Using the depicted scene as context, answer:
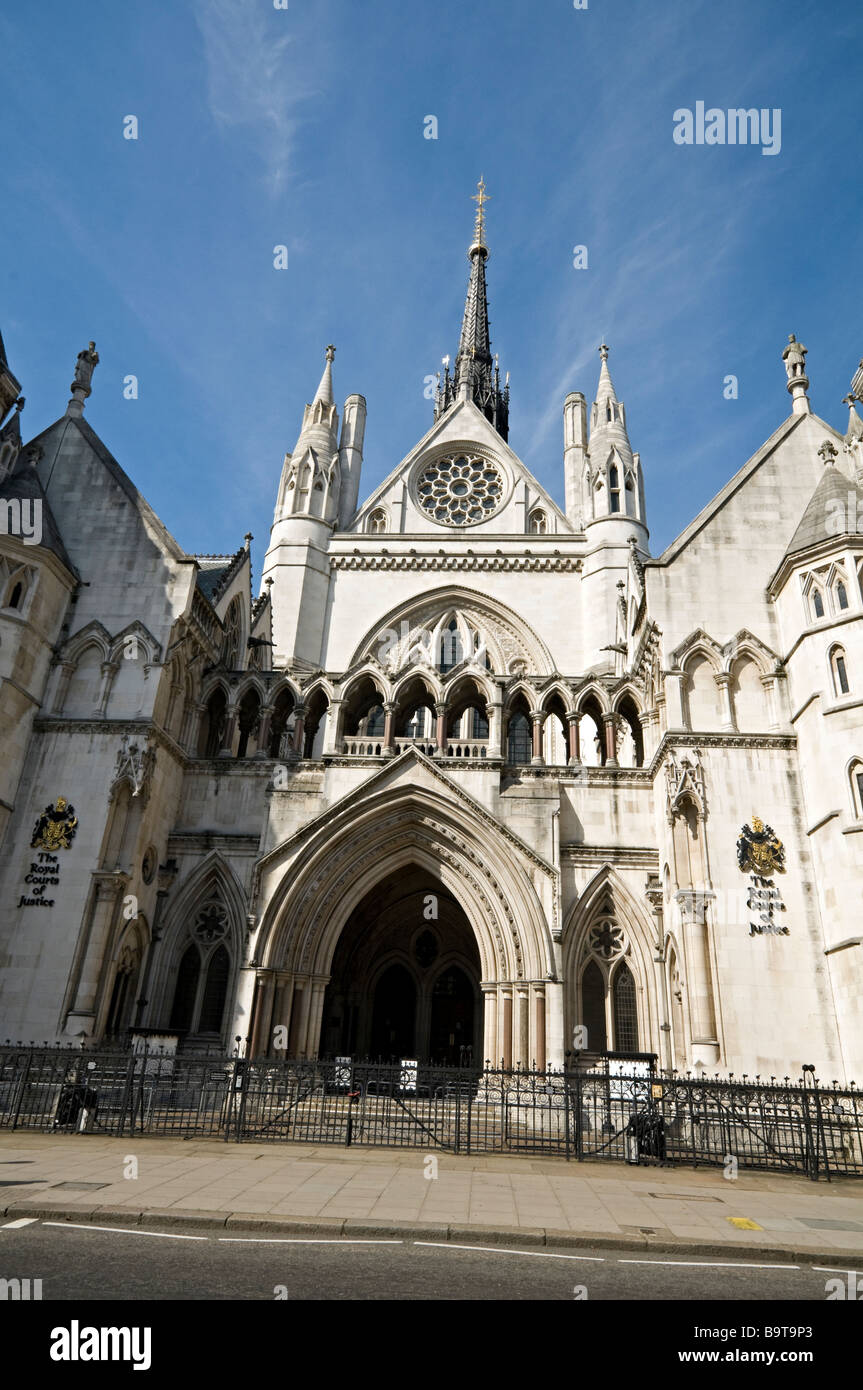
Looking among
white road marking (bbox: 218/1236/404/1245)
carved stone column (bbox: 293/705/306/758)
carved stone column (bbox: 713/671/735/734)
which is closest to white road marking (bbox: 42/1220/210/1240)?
white road marking (bbox: 218/1236/404/1245)

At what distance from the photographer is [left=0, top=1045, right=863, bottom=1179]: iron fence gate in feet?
43.9

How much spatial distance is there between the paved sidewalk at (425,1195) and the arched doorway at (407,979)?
478 inches

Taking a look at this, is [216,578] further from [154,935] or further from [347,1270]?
[347,1270]

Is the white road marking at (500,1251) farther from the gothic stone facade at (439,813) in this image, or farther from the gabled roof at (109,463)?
the gabled roof at (109,463)

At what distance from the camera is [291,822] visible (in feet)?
71.7

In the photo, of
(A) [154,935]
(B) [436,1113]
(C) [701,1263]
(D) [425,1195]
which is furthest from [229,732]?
(C) [701,1263]

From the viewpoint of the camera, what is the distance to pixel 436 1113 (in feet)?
47.0

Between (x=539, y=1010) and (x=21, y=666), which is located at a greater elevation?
(x=21, y=666)

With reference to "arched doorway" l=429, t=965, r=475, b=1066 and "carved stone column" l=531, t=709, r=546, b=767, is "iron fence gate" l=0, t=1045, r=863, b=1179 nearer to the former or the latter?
"carved stone column" l=531, t=709, r=546, b=767

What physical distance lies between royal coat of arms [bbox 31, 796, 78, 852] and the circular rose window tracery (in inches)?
829
